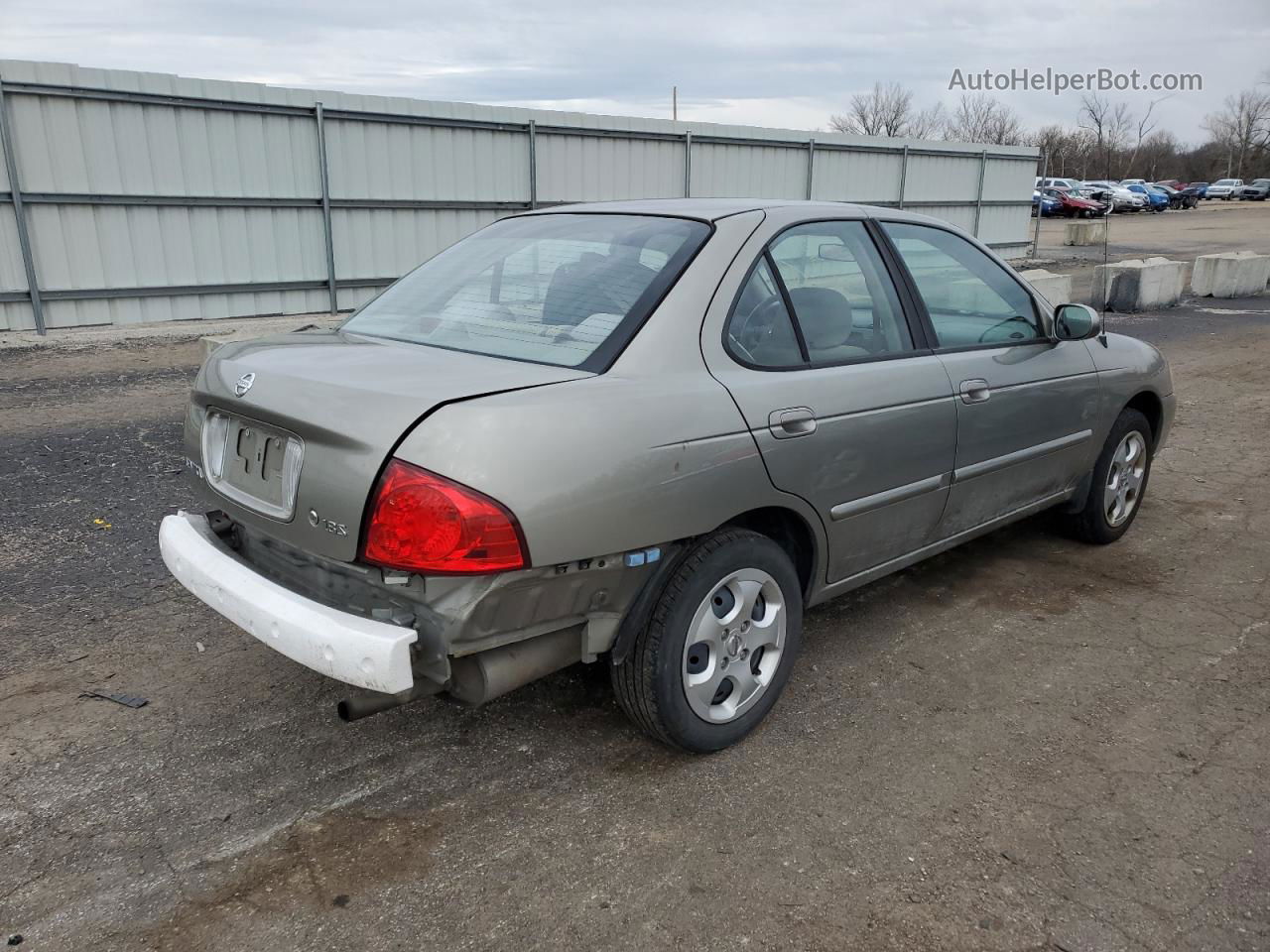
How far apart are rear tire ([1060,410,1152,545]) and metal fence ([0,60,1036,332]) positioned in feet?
35.0

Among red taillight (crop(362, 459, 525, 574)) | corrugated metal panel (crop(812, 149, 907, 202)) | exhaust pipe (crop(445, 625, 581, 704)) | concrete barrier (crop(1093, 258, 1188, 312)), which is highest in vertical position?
corrugated metal panel (crop(812, 149, 907, 202))

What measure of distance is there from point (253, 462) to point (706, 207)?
169 cm

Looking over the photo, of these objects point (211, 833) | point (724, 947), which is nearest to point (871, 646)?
point (724, 947)

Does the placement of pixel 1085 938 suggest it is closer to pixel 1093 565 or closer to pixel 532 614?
pixel 532 614

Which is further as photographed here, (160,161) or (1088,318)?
(160,161)

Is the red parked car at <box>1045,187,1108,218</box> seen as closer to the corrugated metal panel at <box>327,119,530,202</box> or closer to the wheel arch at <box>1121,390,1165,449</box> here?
the corrugated metal panel at <box>327,119,530,202</box>

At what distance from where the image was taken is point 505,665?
2.51 m

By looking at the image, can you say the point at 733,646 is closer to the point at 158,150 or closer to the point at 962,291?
the point at 962,291

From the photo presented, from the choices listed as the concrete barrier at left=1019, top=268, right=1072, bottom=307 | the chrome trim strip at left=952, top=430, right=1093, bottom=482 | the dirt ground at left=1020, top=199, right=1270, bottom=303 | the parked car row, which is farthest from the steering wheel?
the parked car row

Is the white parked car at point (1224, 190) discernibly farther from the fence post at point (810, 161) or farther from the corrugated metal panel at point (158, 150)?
the corrugated metal panel at point (158, 150)

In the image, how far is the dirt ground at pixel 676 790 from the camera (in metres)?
2.33

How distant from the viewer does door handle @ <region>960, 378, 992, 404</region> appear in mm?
3619

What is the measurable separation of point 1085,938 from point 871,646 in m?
1.58

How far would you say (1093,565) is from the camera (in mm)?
4652
